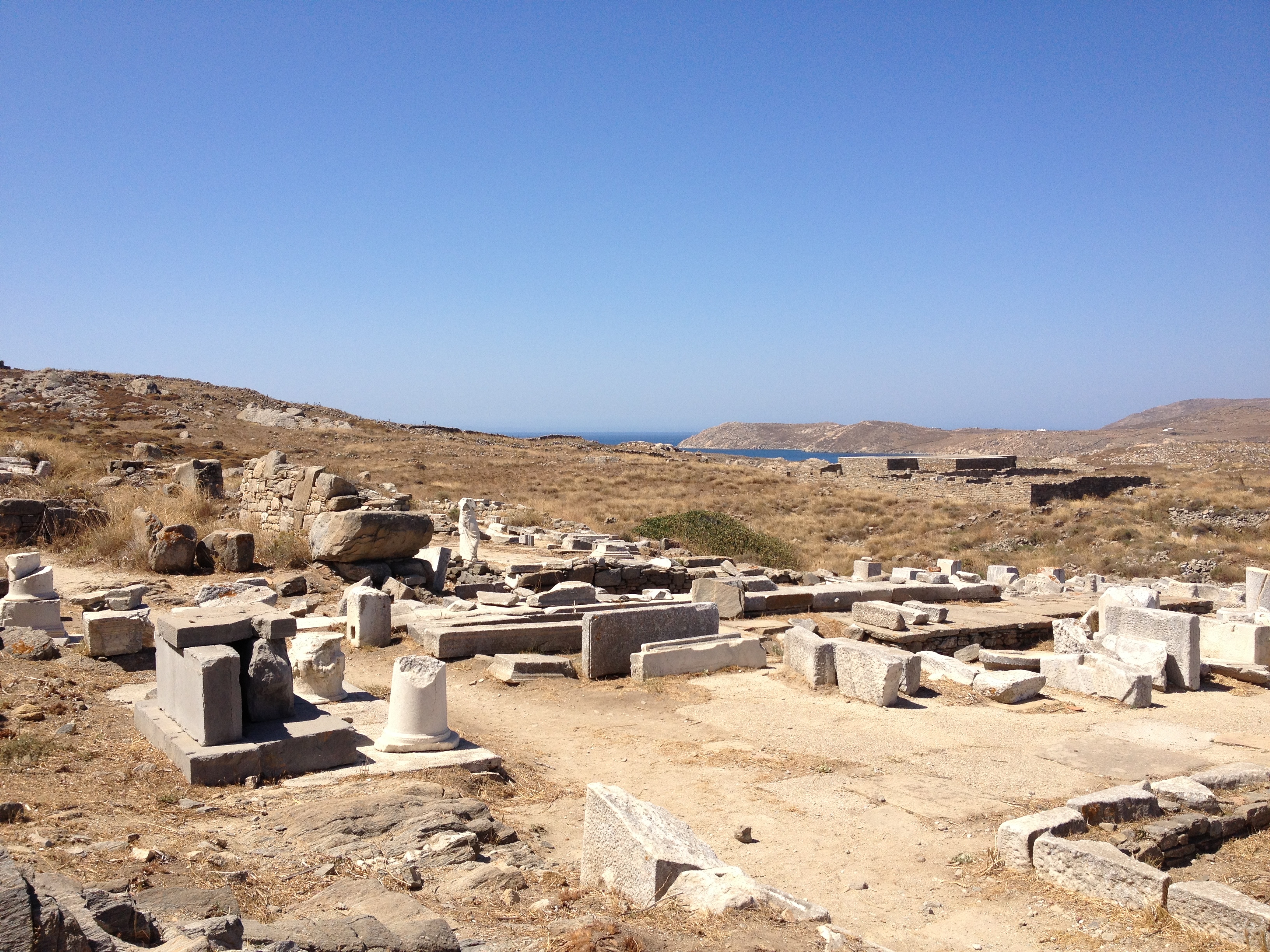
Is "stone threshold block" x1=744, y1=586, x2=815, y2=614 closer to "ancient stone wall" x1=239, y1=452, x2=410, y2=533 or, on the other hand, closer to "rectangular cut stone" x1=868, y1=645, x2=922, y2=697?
"rectangular cut stone" x1=868, y1=645, x2=922, y2=697

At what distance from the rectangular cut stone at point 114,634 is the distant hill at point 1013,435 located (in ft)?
212

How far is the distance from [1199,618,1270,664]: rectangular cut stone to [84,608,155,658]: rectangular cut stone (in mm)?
11450

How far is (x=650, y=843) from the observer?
4.39 m

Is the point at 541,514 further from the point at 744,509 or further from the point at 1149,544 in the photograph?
the point at 1149,544

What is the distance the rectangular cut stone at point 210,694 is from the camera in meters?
5.81

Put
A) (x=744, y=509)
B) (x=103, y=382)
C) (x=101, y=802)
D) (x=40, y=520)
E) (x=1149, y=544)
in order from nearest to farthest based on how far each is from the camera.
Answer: (x=101, y=802), (x=40, y=520), (x=1149, y=544), (x=744, y=509), (x=103, y=382)

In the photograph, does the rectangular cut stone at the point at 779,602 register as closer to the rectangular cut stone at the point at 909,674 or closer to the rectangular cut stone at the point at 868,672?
the rectangular cut stone at the point at 868,672

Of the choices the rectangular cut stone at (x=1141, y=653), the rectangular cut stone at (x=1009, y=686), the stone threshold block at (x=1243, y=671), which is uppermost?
the rectangular cut stone at (x=1141, y=653)

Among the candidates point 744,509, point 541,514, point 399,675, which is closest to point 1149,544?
point 744,509

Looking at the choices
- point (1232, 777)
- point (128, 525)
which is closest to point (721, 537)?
point (128, 525)

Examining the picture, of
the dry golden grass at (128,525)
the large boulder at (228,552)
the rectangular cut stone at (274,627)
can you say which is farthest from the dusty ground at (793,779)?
the dry golden grass at (128,525)

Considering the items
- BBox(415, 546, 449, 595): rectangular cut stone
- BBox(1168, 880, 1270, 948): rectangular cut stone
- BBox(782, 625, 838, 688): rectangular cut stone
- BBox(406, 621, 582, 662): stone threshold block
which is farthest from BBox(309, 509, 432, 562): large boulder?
BBox(1168, 880, 1270, 948): rectangular cut stone

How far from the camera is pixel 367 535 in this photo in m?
12.6

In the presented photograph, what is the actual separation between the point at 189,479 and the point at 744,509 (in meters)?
16.9
